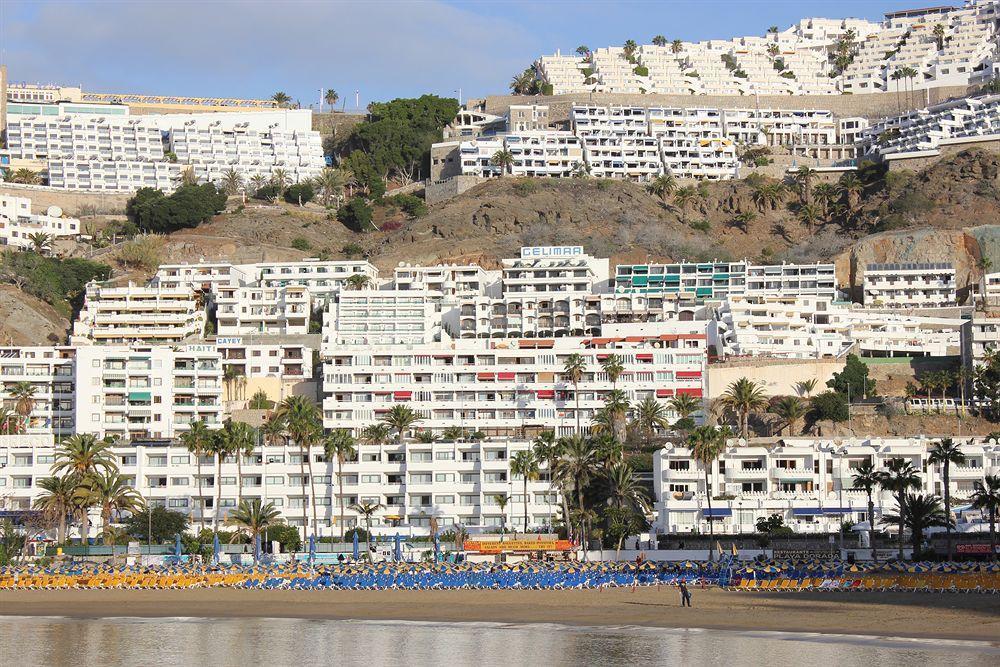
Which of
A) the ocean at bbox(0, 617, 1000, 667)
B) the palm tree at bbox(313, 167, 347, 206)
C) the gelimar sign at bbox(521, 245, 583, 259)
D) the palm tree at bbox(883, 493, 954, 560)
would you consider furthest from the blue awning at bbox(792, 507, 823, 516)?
the palm tree at bbox(313, 167, 347, 206)

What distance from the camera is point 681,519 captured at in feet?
294

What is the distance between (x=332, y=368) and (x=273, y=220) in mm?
46160

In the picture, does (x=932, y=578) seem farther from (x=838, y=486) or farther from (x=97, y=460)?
(x=97, y=460)

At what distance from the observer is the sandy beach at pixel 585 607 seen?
57875mm

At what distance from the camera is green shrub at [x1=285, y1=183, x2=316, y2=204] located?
16350 centimetres

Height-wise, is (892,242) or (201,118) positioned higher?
(201,118)

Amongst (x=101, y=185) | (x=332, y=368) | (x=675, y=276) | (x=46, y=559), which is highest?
(x=101, y=185)

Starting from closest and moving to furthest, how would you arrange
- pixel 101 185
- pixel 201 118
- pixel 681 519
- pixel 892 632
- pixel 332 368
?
pixel 892 632 → pixel 681 519 → pixel 332 368 → pixel 101 185 → pixel 201 118

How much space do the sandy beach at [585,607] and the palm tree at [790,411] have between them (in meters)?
36.7

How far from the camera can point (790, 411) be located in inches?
4107

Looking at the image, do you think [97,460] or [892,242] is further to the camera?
[892,242]

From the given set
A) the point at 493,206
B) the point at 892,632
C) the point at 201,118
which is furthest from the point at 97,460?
the point at 201,118

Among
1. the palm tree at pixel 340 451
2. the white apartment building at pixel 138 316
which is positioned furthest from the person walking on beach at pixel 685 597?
the white apartment building at pixel 138 316

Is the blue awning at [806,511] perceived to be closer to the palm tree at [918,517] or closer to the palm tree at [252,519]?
the palm tree at [918,517]
